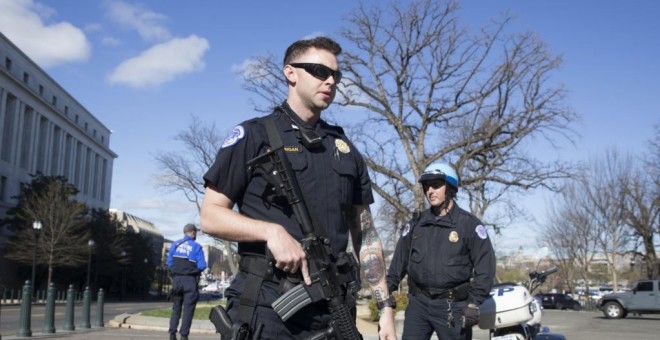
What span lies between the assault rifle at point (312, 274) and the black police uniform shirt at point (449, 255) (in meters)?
2.72

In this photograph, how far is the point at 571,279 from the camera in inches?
2601

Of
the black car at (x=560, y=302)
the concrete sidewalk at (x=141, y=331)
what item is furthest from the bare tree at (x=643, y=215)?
the concrete sidewalk at (x=141, y=331)

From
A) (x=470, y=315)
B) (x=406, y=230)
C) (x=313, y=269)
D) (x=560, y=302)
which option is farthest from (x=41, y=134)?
(x=313, y=269)

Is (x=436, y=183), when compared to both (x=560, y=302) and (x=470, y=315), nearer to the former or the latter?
(x=470, y=315)

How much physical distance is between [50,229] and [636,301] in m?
43.1

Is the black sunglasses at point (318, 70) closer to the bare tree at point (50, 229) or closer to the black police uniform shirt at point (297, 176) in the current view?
the black police uniform shirt at point (297, 176)

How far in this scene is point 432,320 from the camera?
17.5 ft

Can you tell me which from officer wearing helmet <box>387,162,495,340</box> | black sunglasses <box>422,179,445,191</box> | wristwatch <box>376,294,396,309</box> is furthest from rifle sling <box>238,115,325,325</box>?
black sunglasses <box>422,179,445,191</box>

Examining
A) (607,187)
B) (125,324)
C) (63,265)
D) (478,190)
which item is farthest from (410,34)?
(63,265)

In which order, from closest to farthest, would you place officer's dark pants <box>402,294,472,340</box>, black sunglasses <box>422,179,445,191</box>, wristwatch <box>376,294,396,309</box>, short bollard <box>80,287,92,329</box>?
wristwatch <box>376,294,396,309</box>
officer's dark pants <box>402,294,472,340</box>
black sunglasses <box>422,179,445,191</box>
short bollard <box>80,287,92,329</box>

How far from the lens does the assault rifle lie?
2.60 meters

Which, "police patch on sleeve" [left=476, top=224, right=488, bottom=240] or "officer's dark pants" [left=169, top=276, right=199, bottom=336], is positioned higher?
"police patch on sleeve" [left=476, top=224, right=488, bottom=240]

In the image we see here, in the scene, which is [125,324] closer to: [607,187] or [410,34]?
[410,34]

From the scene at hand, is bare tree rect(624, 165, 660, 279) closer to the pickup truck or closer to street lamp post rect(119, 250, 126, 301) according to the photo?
the pickup truck
